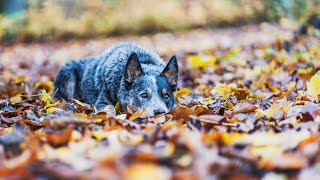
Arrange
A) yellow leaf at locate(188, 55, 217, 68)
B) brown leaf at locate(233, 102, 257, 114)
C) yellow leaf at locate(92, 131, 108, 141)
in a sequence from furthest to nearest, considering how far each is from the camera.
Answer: yellow leaf at locate(188, 55, 217, 68), brown leaf at locate(233, 102, 257, 114), yellow leaf at locate(92, 131, 108, 141)

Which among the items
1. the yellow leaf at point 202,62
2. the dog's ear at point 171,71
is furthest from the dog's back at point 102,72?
the yellow leaf at point 202,62

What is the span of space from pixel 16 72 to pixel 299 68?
5.52 meters

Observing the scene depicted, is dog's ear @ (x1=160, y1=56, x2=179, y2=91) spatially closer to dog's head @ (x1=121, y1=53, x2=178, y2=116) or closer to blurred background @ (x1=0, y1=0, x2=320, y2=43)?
dog's head @ (x1=121, y1=53, x2=178, y2=116)

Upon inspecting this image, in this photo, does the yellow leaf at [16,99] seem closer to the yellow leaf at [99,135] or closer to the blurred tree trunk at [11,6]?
the yellow leaf at [99,135]

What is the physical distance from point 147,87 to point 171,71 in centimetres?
53

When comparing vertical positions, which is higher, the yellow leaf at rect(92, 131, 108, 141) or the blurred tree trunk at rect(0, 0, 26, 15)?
the blurred tree trunk at rect(0, 0, 26, 15)

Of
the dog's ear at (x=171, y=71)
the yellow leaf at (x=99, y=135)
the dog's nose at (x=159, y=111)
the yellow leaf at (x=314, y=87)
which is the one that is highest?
the dog's ear at (x=171, y=71)

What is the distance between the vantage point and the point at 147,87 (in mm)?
5695

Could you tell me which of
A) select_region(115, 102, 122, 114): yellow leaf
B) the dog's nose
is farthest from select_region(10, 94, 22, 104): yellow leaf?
the dog's nose

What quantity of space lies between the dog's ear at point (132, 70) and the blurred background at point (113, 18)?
11.0 m

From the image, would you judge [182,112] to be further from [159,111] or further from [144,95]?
[144,95]

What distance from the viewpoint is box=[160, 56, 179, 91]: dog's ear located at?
239 inches

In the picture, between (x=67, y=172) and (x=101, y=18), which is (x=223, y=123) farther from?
(x=101, y=18)

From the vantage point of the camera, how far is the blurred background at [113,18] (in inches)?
695
